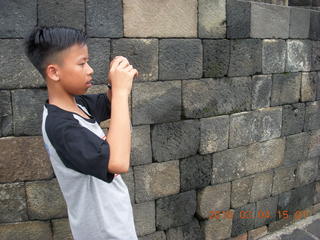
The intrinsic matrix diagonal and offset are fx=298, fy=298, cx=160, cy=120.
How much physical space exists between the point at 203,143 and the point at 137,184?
3.01 feet

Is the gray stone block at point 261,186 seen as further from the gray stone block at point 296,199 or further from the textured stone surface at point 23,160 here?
the textured stone surface at point 23,160

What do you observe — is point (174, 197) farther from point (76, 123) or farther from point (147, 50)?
point (76, 123)

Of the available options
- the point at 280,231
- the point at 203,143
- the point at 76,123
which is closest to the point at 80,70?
the point at 76,123

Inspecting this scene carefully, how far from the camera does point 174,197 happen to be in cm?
347

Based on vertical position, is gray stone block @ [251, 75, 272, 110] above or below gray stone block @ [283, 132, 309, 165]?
above

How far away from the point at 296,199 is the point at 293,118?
1325mm

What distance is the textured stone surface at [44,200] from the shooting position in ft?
9.06

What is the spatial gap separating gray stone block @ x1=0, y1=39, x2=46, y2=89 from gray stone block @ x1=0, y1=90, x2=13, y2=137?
0.08 meters

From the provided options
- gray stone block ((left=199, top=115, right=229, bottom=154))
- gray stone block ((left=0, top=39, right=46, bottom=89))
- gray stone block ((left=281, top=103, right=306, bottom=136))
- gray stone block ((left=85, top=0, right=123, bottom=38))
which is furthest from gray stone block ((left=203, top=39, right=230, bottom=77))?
gray stone block ((left=0, top=39, right=46, bottom=89))

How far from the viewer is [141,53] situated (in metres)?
2.94

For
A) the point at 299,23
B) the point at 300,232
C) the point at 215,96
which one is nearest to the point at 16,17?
the point at 215,96

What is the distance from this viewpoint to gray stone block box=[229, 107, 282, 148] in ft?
12.2

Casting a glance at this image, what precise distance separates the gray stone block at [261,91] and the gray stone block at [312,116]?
94 centimetres
